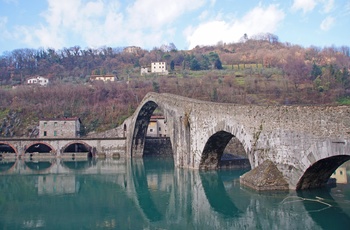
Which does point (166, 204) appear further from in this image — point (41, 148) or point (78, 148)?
point (41, 148)

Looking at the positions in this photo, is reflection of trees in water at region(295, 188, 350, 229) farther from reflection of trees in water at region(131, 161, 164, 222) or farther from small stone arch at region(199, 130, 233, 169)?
small stone arch at region(199, 130, 233, 169)

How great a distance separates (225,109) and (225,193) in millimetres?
5075

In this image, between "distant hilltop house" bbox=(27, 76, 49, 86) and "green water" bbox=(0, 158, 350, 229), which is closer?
"green water" bbox=(0, 158, 350, 229)

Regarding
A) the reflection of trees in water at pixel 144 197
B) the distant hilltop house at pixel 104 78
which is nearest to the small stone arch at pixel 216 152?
the reflection of trees in water at pixel 144 197

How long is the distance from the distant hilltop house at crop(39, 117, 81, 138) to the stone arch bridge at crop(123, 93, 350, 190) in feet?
95.2

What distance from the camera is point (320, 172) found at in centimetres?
1798

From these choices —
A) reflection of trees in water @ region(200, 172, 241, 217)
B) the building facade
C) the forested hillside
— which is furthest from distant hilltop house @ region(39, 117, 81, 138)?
the building facade

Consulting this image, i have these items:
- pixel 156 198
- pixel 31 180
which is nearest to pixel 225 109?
pixel 156 198

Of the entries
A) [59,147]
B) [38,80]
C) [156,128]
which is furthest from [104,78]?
[59,147]

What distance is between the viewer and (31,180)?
96.3 feet

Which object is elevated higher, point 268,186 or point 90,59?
point 90,59

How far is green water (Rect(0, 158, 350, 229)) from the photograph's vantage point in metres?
15.3

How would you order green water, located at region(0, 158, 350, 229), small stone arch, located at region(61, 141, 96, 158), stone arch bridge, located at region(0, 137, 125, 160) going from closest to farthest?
green water, located at region(0, 158, 350, 229) < stone arch bridge, located at region(0, 137, 125, 160) < small stone arch, located at region(61, 141, 96, 158)

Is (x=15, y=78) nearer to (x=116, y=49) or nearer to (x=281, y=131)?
(x=116, y=49)
